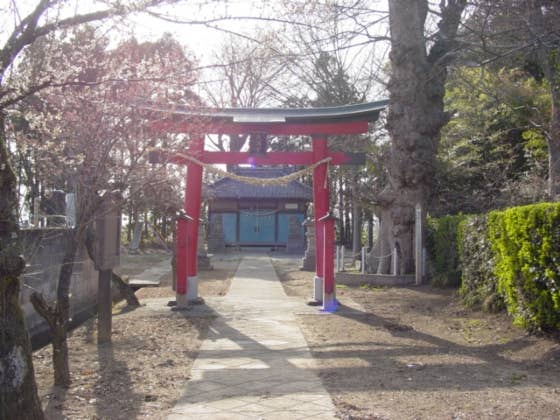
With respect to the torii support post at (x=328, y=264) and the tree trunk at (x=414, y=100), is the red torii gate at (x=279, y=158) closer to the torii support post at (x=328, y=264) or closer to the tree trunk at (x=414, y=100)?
the torii support post at (x=328, y=264)

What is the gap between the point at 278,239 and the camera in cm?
3741

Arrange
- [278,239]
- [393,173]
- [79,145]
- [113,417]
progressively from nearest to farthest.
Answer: [113,417]
[79,145]
[393,173]
[278,239]

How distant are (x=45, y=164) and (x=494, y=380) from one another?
663cm

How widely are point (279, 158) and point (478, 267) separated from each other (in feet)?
14.4

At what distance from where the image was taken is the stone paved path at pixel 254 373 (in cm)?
488

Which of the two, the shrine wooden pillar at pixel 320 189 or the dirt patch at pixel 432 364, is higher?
the shrine wooden pillar at pixel 320 189

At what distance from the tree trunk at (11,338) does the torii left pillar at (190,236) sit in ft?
22.7

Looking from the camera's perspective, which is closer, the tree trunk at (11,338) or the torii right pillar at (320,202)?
the tree trunk at (11,338)

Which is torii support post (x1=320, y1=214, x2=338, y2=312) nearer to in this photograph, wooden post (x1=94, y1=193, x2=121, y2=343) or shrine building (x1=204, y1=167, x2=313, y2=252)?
wooden post (x1=94, y1=193, x2=121, y2=343)

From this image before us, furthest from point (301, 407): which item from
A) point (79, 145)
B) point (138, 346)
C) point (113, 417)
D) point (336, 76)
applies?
point (336, 76)

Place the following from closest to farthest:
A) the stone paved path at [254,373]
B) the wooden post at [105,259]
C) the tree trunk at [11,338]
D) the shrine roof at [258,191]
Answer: the tree trunk at [11,338]
the stone paved path at [254,373]
the wooden post at [105,259]
the shrine roof at [258,191]

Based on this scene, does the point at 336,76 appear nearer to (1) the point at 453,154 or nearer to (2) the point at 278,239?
(1) the point at 453,154

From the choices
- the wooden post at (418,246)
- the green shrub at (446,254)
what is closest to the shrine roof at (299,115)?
the green shrub at (446,254)

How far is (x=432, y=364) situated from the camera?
675cm
